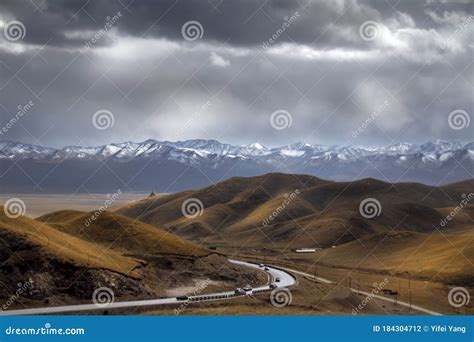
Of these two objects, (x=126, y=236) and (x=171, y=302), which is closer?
(x=171, y=302)

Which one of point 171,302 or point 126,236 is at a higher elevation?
point 126,236

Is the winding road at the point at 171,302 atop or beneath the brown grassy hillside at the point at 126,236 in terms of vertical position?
beneath

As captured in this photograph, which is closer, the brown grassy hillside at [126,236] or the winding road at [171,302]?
the winding road at [171,302]

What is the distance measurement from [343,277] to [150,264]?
62.8 meters

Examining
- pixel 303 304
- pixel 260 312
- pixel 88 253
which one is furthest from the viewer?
pixel 88 253

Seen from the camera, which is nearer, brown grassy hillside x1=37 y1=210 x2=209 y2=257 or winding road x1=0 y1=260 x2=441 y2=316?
winding road x1=0 y1=260 x2=441 y2=316

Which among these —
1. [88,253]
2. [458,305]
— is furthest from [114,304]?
[458,305]

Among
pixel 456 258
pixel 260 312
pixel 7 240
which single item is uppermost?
pixel 456 258

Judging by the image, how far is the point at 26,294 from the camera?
94375 mm

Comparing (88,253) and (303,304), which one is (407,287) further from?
(88,253)

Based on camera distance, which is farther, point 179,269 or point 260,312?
point 179,269

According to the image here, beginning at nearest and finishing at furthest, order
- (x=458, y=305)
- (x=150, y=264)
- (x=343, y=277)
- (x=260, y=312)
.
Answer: (x=260, y=312)
(x=150, y=264)
(x=458, y=305)
(x=343, y=277)

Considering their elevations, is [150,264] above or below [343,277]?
below

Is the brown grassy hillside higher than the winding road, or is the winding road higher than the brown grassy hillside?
the brown grassy hillside
